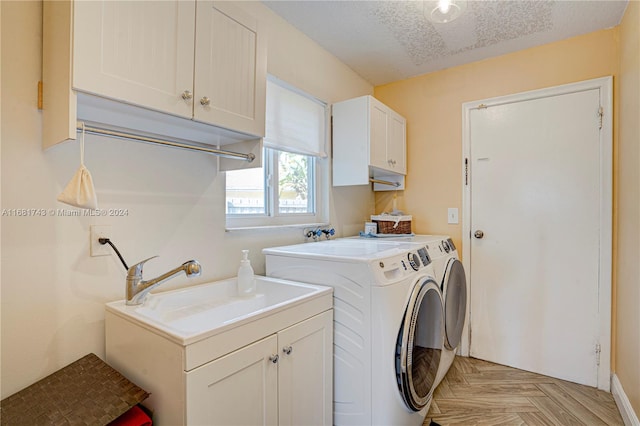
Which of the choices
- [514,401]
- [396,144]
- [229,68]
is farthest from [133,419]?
[396,144]

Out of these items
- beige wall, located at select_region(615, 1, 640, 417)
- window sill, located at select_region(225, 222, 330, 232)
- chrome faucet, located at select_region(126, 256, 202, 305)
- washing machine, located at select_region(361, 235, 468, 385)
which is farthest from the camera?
washing machine, located at select_region(361, 235, 468, 385)

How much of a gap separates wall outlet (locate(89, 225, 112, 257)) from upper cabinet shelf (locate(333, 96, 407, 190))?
5.25 ft

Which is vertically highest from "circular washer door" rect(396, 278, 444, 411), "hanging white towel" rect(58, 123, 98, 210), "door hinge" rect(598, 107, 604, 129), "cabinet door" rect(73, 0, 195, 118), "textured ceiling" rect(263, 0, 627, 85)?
"textured ceiling" rect(263, 0, 627, 85)

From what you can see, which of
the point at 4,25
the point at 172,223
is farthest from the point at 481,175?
the point at 4,25

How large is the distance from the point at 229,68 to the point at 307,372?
1313mm

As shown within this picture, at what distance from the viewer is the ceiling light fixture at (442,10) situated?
5.34 feet

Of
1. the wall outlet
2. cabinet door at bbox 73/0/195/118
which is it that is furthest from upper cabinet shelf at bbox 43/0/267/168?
the wall outlet

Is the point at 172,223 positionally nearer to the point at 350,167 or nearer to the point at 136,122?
the point at 136,122

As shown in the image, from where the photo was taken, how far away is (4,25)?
1.04m

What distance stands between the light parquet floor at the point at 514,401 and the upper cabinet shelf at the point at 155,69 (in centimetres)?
189

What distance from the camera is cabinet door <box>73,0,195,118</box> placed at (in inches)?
37.0

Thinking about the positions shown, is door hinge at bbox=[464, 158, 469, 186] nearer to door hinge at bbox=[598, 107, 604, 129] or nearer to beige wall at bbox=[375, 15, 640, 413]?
beige wall at bbox=[375, 15, 640, 413]

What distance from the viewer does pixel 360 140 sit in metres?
2.38

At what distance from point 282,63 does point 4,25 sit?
1.33m
